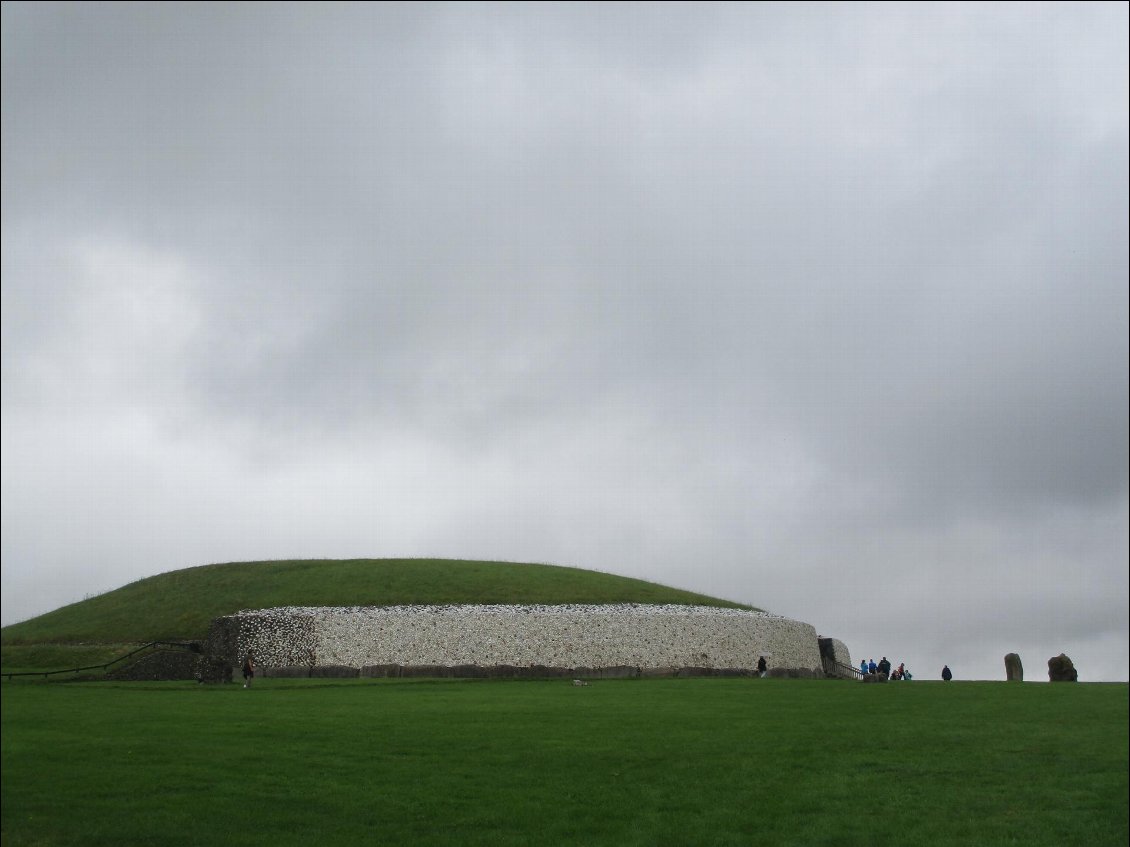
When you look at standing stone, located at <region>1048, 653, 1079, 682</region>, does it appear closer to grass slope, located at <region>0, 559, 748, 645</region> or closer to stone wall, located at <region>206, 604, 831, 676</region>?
stone wall, located at <region>206, 604, 831, 676</region>

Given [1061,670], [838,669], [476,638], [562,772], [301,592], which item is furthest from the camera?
[838,669]

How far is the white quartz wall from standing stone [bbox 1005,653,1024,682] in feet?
36.8

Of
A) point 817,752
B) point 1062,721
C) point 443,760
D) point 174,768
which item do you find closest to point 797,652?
point 1062,721

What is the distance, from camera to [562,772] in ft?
57.8

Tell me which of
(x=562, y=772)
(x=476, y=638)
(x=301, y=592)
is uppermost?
(x=301, y=592)

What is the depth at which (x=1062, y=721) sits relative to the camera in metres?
22.7

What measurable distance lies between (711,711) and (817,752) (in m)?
5.71

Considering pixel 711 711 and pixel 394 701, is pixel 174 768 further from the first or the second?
pixel 711 711

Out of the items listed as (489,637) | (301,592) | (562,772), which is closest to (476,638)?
(489,637)

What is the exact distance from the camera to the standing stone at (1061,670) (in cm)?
3822

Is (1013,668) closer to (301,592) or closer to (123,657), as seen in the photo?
(301,592)

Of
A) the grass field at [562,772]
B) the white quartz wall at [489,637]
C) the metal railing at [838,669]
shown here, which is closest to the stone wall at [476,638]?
the white quartz wall at [489,637]

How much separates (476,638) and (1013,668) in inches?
877

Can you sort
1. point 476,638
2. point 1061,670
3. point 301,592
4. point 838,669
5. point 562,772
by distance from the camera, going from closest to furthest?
point 562,772, point 1061,670, point 476,638, point 301,592, point 838,669
